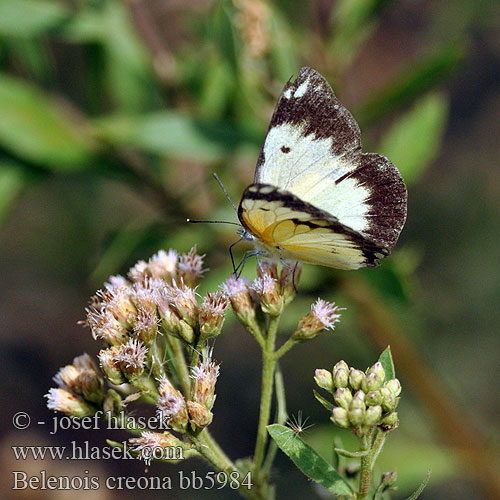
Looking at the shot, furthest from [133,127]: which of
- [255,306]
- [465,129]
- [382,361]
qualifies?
[465,129]

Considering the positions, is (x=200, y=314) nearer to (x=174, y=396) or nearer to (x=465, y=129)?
(x=174, y=396)

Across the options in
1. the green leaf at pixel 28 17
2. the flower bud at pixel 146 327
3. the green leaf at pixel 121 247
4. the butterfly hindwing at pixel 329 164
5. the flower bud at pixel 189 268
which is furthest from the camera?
the green leaf at pixel 121 247

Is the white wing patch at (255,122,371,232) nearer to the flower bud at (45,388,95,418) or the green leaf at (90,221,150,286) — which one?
the flower bud at (45,388,95,418)

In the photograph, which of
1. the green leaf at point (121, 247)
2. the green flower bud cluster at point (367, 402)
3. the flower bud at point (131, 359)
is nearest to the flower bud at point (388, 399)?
the green flower bud cluster at point (367, 402)

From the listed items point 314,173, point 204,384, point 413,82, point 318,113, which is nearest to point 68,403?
point 204,384

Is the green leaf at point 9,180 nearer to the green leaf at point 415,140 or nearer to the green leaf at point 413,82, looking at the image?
the green leaf at point 413,82

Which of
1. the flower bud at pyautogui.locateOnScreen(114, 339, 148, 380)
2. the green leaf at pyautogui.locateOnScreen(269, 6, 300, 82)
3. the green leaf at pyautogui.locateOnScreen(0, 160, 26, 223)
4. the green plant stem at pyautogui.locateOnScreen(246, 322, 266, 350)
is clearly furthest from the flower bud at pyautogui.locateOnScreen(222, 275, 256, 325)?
the green leaf at pyautogui.locateOnScreen(0, 160, 26, 223)
